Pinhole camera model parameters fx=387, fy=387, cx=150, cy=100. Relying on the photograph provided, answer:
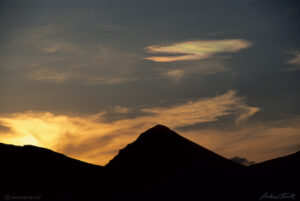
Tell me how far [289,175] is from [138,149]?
96.9 ft

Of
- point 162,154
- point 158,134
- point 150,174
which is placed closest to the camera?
point 150,174

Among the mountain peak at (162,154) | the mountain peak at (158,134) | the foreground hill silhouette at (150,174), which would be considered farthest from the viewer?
the mountain peak at (158,134)

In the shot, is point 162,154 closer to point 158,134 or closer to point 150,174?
point 158,134

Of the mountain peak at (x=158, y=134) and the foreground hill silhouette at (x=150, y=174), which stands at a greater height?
the mountain peak at (x=158, y=134)

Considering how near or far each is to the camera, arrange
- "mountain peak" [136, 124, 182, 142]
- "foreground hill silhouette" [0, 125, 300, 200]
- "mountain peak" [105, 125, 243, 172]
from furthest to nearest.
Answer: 1. "mountain peak" [136, 124, 182, 142]
2. "mountain peak" [105, 125, 243, 172]
3. "foreground hill silhouette" [0, 125, 300, 200]

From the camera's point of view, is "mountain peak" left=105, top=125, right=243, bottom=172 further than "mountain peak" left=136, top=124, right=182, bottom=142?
No

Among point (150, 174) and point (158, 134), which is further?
point (158, 134)

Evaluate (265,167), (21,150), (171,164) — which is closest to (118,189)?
(171,164)

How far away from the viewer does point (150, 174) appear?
66.8m

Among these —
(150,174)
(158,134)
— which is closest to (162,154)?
(158,134)

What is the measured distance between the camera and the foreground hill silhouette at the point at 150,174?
179 ft

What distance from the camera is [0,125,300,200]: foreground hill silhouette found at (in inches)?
2148

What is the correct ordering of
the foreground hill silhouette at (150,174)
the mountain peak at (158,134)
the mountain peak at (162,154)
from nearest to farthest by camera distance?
the foreground hill silhouette at (150,174) < the mountain peak at (162,154) < the mountain peak at (158,134)

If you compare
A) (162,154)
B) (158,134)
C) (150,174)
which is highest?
(158,134)
